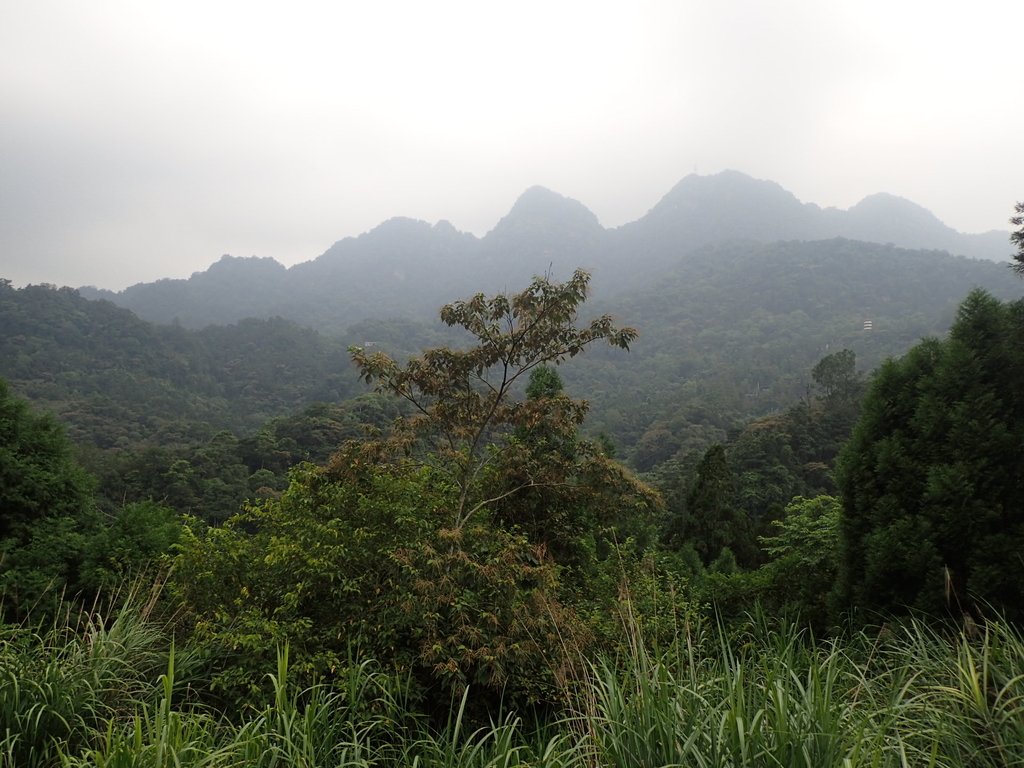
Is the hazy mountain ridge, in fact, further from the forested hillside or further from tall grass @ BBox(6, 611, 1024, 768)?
tall grass @ BBox(6, 611, 1024, 768)

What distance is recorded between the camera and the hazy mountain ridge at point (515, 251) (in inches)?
5507

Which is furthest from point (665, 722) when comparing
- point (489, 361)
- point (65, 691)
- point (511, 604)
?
point (489, 361)

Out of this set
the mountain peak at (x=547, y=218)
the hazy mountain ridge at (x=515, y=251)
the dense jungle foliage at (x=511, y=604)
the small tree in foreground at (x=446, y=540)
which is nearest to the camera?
the dense jungle foliage at (x=511, y=604)

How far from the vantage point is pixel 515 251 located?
568 feet

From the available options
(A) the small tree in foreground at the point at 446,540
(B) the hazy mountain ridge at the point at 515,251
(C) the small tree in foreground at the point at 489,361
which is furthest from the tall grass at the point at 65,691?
(B) the hazy mountain ridge at the point at 515,251

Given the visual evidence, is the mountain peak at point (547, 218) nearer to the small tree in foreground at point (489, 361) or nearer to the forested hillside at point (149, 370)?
the forested hillside at point (149, 370)

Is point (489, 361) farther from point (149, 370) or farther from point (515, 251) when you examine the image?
point (515, 251)

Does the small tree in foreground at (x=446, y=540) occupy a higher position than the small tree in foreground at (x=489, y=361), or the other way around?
the small tree in foreground at (x=489, y=361)

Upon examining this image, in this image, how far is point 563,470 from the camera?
5828 mm

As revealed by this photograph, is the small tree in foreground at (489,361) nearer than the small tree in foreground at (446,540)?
No

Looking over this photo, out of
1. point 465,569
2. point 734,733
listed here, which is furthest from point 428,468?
point 734,733

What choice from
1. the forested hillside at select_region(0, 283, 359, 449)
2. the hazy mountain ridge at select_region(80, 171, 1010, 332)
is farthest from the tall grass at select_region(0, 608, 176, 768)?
the hazy mountain ridge at select_region(80, 171, 1010, 332)

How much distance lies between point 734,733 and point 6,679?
3.48m

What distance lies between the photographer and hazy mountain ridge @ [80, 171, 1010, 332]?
459ft
